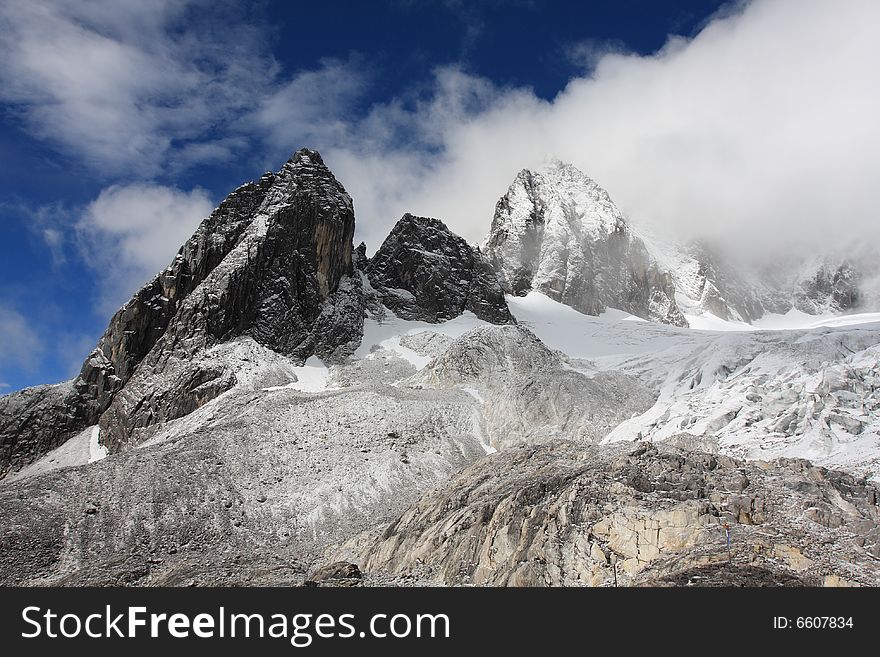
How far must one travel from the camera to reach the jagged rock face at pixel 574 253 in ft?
484

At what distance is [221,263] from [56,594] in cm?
8164

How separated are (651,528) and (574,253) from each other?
421 feet

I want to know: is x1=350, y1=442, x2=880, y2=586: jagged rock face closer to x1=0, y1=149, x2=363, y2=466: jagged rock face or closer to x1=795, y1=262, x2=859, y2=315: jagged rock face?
x1=0, y1=149, x2=363, y2=466: jagged rock face

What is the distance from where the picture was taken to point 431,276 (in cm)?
12306

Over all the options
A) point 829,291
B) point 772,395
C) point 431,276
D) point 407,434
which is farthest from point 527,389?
point 829,291

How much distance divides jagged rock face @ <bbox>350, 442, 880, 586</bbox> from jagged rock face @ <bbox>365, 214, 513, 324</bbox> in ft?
270

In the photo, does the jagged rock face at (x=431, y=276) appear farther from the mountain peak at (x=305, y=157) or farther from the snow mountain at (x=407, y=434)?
the mountain peak at (x=305, y=157)

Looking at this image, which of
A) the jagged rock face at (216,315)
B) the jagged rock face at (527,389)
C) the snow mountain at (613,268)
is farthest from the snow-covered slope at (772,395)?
the snow mountain at (613,268)

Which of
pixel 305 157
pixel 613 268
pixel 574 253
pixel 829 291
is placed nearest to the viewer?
pixel 305 157

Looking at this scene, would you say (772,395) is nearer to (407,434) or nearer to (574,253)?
(407,434)

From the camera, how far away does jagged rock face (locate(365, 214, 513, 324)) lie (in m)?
119

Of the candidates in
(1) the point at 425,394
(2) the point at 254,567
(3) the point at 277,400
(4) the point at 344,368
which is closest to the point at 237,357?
(4) the point at 344,368

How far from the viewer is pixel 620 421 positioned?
59.3 meters

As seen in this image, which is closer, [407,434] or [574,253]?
[407,434]
